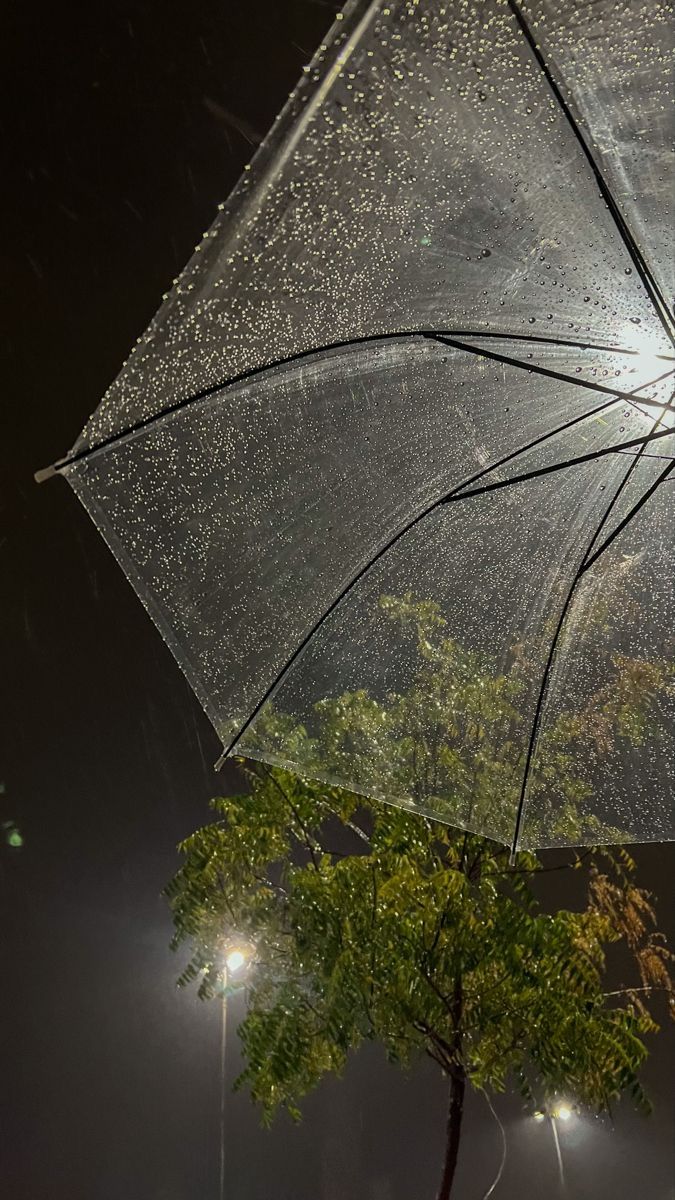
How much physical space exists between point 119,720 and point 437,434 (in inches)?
76.1

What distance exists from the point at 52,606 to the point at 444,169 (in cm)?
227

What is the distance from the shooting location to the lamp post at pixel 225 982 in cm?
292

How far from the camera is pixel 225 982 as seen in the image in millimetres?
3018

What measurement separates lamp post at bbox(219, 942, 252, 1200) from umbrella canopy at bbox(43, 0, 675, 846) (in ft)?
4.41

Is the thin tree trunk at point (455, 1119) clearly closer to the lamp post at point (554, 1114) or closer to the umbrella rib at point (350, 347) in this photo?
the lamp post at point (554, 1114)

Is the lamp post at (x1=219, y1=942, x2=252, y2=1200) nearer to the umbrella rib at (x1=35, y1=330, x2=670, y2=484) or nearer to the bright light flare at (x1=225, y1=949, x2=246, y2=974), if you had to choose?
the bright light flare at (x1=225, y1=949, x2=246, y2=974)

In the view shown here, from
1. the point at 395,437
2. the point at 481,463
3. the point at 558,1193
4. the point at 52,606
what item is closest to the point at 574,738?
the point at 481,463

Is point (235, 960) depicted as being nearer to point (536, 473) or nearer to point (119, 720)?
point (119, 720)

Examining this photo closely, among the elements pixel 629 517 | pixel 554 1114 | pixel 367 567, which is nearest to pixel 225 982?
pixel 554 1114

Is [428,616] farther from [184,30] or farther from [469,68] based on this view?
[184,30]

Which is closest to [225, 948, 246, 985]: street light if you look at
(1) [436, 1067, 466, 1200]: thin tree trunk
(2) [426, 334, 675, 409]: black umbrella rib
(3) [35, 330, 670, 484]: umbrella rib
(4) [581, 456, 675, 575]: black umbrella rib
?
(1) [436, 1067, 466, 1200]: thin tree trunk

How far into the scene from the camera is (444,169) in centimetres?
129

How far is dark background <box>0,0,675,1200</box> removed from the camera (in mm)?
2891

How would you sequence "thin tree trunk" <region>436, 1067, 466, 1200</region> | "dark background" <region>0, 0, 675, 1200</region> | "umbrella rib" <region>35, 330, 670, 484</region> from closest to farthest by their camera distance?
"umbrella rib" <region>35, 330, 670, 484</region>
"thin tree trunk" <region>436, 1067, 466, 1200</region>
"dark background" <region>0, 0, 675, 1200</region>
